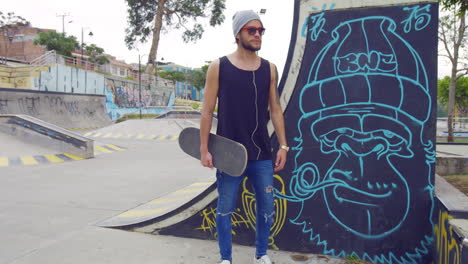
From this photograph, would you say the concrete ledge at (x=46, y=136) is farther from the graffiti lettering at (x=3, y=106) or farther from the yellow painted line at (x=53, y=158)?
the graffiti lettering at (x=3, y=106)

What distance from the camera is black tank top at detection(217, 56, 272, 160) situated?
85.7 inches

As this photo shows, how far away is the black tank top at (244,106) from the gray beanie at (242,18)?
0.68 feet

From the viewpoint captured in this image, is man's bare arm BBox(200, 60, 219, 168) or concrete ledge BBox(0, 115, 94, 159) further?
concrete ledge BBox(0, 115, 94, 159)

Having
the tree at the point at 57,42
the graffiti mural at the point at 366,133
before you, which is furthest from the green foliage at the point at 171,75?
the graffiti mural at the point at 366,133

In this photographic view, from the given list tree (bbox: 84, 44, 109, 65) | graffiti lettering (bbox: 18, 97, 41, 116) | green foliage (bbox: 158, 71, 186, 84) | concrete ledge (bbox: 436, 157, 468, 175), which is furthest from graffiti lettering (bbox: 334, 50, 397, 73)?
green foliage (bbox: 158, 71, 186, 84)

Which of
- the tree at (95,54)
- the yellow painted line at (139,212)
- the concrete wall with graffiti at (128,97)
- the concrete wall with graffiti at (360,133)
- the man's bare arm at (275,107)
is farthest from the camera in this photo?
the tree at (95,54)

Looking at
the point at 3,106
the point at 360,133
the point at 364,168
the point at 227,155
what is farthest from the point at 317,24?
the point at 3,106

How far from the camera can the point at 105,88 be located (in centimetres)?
3112

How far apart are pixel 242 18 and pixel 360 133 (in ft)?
4.13

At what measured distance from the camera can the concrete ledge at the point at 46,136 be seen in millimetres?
9070

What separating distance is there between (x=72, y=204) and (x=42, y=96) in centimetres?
2198

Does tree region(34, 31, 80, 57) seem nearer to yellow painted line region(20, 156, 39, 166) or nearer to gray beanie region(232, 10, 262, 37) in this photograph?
yellow painted line region(20, 156, 39, 166)

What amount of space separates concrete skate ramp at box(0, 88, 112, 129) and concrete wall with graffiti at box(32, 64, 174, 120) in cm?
90

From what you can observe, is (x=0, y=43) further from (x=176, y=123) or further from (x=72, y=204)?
(x=72, y=204)
